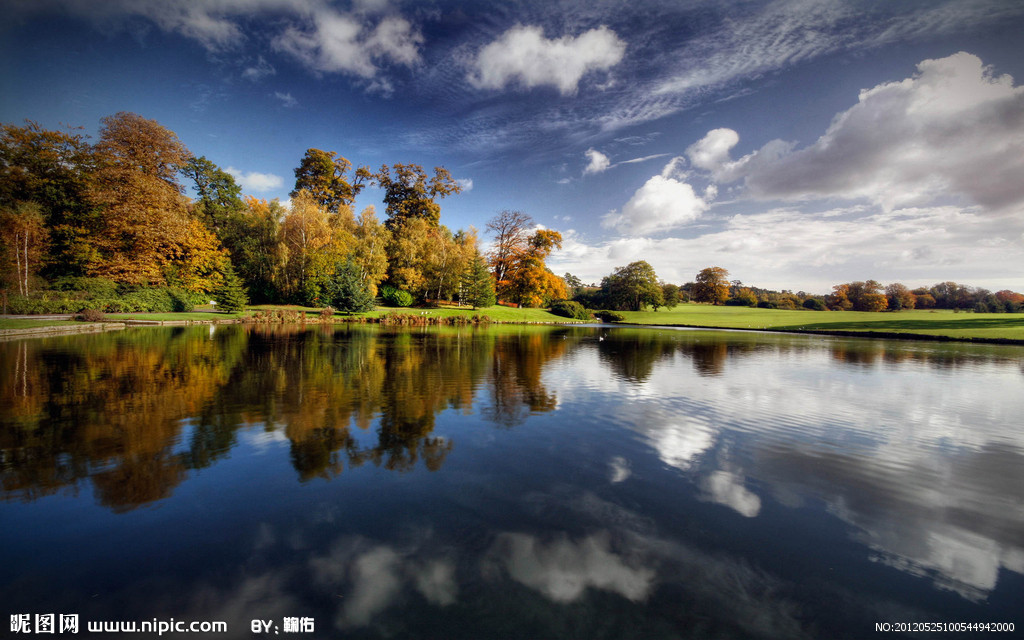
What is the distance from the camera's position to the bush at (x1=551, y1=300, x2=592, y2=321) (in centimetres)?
5869

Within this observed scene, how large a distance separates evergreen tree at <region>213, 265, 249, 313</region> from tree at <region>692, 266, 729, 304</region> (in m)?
82.3

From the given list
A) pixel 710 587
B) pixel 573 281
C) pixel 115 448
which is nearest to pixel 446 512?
pixel 710 587

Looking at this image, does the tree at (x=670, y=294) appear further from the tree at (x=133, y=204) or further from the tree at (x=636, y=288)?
the tree at (x=133, y=204)

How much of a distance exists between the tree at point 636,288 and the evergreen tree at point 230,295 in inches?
2153

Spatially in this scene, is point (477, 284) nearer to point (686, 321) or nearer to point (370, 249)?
point (370, 249)

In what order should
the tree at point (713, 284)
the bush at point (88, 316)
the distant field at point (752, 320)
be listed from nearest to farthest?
the bush at point (88, 316) < the distant field at point (752, 320) < the tree at point (713, 284)

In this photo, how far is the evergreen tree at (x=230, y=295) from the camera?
37.0 meters

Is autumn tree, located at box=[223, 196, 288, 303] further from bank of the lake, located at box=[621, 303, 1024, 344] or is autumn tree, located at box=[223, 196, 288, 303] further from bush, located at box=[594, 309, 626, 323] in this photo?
bank of the lake, located at box=[621, 303, 1024, 344]

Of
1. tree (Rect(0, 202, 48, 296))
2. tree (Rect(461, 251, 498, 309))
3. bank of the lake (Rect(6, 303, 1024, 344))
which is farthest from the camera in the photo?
tree (Rect(461, 251, 498, 309))

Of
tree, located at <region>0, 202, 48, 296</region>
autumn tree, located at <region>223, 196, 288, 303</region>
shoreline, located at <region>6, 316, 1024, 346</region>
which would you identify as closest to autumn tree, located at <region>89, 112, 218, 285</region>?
tree, located at <region>0, 202, 48, 296</region>

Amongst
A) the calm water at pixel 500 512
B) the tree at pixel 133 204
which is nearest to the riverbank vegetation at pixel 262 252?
the tree at pixel 133 204

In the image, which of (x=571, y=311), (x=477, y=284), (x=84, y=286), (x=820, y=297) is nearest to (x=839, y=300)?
(x=820, y=297)

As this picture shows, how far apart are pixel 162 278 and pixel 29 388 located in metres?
31.6

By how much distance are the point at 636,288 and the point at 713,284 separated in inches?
1088
